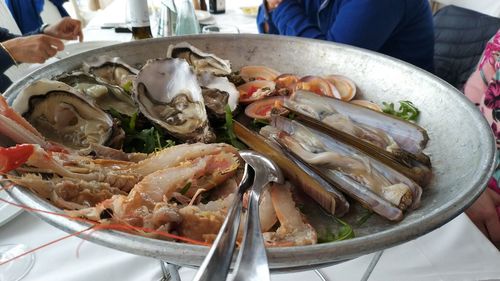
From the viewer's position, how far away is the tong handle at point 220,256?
1.22 ft

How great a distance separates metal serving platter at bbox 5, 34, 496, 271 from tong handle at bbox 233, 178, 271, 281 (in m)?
0.02

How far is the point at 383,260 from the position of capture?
90 centimetres

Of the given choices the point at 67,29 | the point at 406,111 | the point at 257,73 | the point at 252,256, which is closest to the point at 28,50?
the point at 67,29

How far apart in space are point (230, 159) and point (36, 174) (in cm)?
28

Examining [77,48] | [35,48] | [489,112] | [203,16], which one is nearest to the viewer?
[489,112]

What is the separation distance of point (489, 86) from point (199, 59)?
102 centimetres

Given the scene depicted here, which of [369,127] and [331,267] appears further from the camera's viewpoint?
[331,267]

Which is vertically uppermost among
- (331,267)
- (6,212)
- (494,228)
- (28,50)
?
(28,50)

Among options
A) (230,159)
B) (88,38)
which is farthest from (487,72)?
(88,38)

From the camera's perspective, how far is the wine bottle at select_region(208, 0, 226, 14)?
258 centimetres

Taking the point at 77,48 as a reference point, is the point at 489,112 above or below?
below

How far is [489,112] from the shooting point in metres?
1.38

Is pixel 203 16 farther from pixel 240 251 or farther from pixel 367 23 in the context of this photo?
pixel 240 251

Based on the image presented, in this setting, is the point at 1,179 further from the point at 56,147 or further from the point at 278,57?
the point at 278,57
